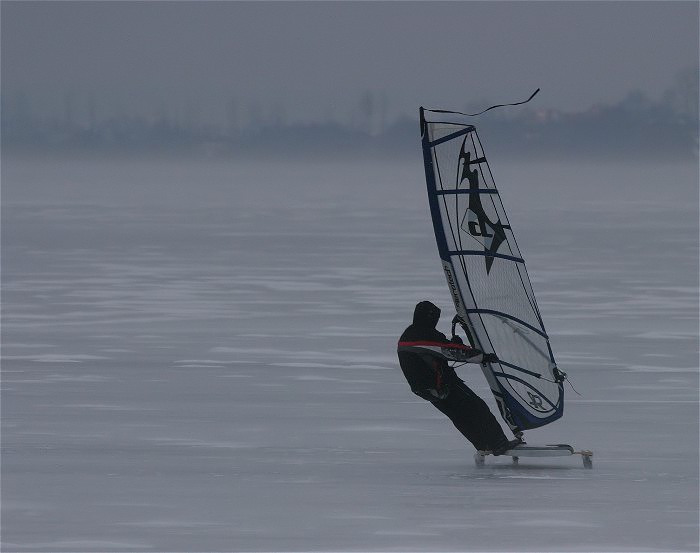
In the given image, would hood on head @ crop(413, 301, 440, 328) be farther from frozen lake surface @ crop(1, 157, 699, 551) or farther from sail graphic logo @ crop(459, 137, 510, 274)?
frozen lake surface @ crop(1, 157, 699, 551)

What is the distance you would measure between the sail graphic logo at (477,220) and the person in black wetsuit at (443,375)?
0.51 m

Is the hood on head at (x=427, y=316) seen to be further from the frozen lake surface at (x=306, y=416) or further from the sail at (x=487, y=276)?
the frozen lake surface at (x=306, y=416)

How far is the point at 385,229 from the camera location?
112 feet

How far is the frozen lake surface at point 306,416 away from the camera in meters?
7.48

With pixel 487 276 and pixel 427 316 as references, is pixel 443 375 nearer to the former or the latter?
pixel 427 316

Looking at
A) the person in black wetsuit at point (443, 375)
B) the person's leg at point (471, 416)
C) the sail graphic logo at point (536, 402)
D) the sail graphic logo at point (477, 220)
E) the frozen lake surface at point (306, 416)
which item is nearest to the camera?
the frozen lake surface at point (306, 416)

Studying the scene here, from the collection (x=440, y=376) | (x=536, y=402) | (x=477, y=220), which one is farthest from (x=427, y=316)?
(x=536, y=402)

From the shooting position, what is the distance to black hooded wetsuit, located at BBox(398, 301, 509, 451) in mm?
8430

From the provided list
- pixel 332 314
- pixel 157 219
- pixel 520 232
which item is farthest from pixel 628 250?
pixel 157 219

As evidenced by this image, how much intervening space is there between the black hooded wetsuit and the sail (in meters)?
0.22

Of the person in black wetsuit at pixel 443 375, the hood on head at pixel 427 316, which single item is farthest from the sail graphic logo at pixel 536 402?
the hood on head at pixel 427 316

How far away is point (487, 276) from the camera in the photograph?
8.84m

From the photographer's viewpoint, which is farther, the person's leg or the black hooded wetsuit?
the person's leg

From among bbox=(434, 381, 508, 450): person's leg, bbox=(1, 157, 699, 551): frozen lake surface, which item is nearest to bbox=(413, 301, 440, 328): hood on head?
bbox=(434, 381, 508, 450): person's leg
